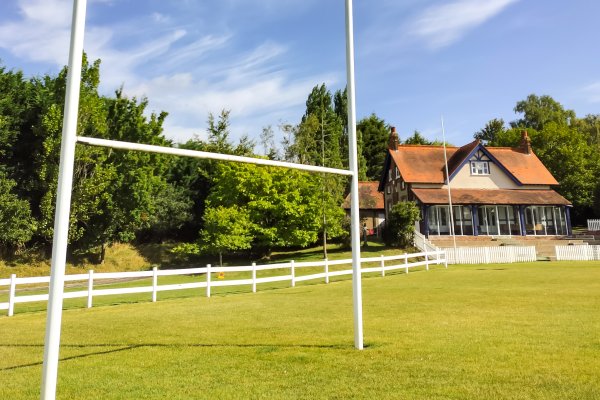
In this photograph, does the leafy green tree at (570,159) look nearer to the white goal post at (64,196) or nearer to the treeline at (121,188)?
the treeline at (121,188)

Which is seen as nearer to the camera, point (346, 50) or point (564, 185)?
point (346, 50)

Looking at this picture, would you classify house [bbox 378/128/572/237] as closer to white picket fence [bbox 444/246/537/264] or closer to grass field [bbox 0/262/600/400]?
white picket fence [bbox 444/246/537/264]

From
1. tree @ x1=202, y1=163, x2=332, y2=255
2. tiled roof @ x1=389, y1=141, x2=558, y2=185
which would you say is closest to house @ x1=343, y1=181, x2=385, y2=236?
tiled roof @ x1=389, y1=141, x2=558, y2=185

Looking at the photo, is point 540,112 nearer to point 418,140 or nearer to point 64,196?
point 418,140

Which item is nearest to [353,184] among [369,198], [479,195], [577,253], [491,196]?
[577,253]

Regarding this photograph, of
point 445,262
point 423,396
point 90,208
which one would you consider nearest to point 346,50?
point 423,396

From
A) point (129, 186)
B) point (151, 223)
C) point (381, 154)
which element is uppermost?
point (381, 154)

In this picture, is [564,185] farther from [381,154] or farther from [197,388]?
[197,388]

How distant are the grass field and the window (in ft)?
111

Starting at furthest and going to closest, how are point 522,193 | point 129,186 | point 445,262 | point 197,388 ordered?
point 522,193, point 129,186, point 445,262, point 197,388

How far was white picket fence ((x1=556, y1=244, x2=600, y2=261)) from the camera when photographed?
1211 inches

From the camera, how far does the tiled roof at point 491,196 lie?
38.8 metres

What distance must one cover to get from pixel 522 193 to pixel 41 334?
42.9 m

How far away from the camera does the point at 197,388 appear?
439 cm
